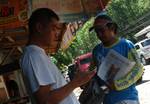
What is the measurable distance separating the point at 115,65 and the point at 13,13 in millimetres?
1953

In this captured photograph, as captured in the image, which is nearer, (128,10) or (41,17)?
(41,17)

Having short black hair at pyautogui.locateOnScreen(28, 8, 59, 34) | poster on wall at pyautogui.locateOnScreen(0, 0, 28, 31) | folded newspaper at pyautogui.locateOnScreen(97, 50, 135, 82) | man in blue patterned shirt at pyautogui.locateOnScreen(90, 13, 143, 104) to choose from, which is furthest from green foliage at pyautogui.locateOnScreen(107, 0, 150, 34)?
short black hair at pyautogui.locateOnScreen(28, 8, 59, 34)

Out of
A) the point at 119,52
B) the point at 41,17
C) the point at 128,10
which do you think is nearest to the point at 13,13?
the point at 119,52

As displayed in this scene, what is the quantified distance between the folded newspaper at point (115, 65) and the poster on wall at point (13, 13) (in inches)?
65.4

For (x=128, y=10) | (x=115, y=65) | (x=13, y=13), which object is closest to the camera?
(x=115, y=65)

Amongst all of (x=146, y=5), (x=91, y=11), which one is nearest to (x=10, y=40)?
(x=91, y=11)

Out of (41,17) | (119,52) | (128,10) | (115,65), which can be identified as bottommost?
(128,10)

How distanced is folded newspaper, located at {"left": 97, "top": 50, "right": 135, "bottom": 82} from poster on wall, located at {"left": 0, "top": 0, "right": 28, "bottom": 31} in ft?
5.45

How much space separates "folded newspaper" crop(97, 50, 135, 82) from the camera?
487 cm

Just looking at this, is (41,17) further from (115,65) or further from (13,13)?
(13,13)

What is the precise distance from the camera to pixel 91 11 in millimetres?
7070

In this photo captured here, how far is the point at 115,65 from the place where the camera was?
4902 mm

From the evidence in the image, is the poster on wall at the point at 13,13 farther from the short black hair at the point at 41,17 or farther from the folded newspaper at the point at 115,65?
the short black hair at the point at 41,17

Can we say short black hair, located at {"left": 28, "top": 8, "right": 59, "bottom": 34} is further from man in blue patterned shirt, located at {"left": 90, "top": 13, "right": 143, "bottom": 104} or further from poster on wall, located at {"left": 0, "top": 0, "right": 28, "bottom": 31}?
poster on wall, located at {"left": 0, "top": 0, "right": 28, "bottom": 31}
